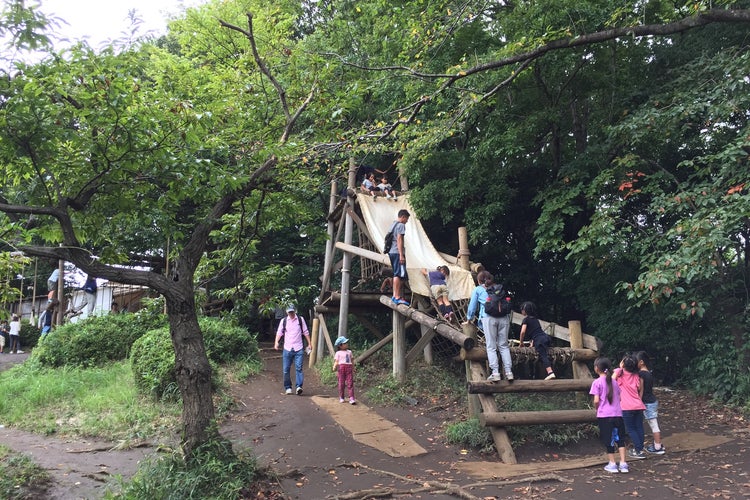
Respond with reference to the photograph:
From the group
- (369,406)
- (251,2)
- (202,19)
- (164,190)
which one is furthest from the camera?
(251,2)

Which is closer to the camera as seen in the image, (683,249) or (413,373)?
(683,249)

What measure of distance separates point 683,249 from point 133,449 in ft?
27.4

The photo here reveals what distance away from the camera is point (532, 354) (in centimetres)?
829

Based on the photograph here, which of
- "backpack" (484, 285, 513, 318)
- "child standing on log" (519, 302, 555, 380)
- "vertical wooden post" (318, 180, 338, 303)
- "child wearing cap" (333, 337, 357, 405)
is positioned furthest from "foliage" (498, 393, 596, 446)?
"vertical wooden post" (318, 180, 338, 303)

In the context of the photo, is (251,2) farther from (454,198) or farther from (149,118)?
(149,118)

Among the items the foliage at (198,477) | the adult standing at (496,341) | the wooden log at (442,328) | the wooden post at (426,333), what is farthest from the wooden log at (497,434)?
the foliage at (198,477)

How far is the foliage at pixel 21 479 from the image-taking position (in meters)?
5.38

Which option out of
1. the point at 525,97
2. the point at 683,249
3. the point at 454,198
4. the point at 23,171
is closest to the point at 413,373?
the point at 454,198

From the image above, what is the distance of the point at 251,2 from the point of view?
60.1 feet

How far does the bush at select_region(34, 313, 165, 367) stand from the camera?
1248cm

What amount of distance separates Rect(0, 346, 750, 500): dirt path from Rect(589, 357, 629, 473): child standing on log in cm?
23

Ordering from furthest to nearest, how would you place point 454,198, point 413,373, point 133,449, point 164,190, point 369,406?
point 454,198, point 413,373, point 369,406, point 133,449, point 164,190

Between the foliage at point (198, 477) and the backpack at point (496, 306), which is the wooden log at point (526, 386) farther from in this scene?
the foliage at point (198, 477)

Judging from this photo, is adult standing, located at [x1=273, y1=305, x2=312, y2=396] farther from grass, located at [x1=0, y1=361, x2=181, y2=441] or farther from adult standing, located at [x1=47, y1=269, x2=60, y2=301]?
adult standing, located at [x1=47, y1=269, x2=60, y2=301]
